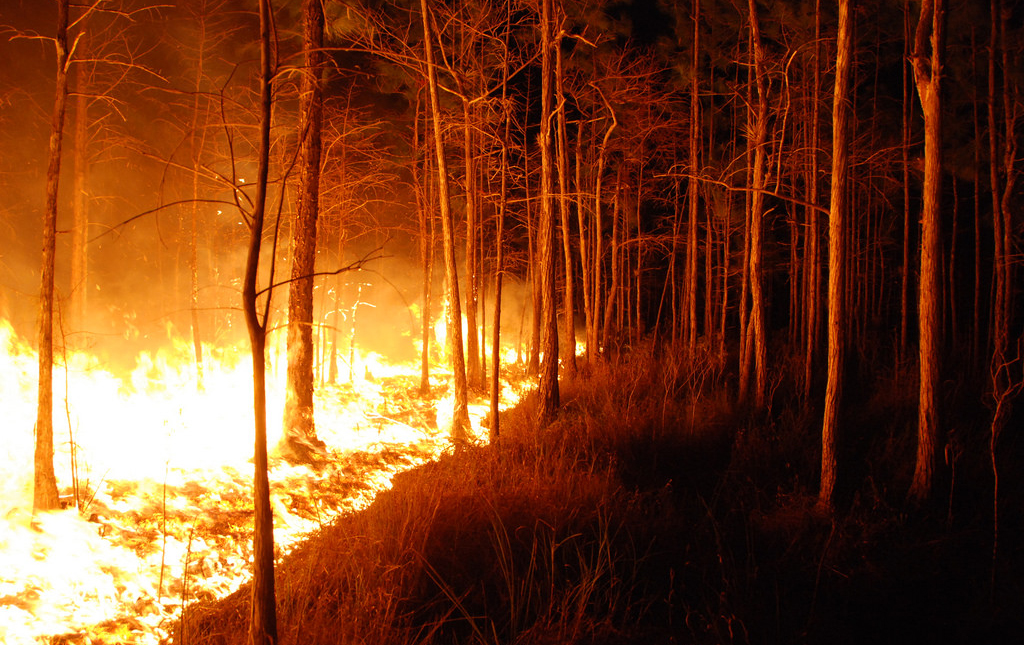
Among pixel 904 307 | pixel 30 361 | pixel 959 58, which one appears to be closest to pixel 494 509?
pixel 30 361

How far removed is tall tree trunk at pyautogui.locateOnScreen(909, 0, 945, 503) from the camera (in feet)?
18.9

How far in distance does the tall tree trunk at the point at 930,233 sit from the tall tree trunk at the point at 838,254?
751 mm

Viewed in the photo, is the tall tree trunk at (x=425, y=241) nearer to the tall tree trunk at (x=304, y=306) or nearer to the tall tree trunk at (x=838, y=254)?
the tall tree trunk at (x=304, y=306)

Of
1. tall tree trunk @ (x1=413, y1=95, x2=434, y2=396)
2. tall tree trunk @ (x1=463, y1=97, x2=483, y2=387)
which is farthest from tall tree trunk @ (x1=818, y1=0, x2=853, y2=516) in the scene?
tall tree trunk @ (x1=413, y1=95, x2=434, y2=396)

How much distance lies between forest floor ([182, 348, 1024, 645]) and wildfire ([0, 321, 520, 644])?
109 cm

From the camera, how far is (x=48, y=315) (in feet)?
19.9

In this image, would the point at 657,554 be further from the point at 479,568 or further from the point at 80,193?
the point at 80,193

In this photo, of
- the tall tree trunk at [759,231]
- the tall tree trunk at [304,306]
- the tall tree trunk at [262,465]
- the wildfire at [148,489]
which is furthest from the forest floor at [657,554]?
the tall tree trunk at [304,306]

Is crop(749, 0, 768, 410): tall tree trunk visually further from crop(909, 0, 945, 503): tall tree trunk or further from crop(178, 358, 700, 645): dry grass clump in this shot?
crop(178, 358, 700, 645): dry grass clump

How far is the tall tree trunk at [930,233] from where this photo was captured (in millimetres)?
5746

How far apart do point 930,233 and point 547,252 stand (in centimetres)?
509

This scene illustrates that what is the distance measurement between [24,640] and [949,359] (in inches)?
680

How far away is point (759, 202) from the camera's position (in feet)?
30.8

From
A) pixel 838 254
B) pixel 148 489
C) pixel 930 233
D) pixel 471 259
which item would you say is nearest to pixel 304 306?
pixel 148 489
